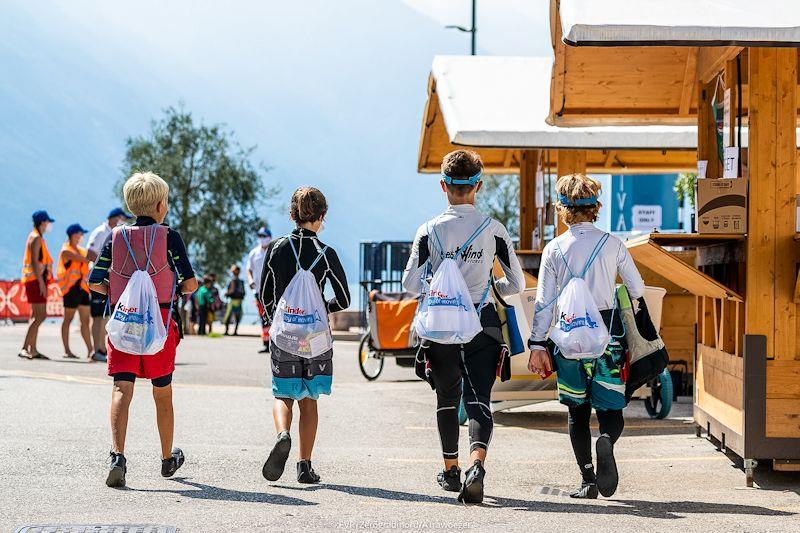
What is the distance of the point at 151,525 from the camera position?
570 centimetres

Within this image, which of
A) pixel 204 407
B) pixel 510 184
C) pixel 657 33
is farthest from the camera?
pixel 510 184

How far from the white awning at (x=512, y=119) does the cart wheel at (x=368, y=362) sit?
3213 millimetres

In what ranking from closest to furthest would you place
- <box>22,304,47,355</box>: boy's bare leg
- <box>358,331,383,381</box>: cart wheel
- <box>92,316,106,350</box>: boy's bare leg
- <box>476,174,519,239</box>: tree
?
<box>358,331,383,381</box>: cart wheel
<box>22,304,47,355</box>: boy's bare leg
<box>92,316,106,350</box>: boy's bare leg
<box>476,174,519,239</box>: tree

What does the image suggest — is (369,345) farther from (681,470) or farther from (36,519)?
(36,519)

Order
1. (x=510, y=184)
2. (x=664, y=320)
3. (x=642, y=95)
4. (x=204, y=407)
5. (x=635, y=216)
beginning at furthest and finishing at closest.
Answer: (x=510, y=184) < (x=635, y=216) < (x=664, y=320) < (x=204, y=407) < (x=642, y=95)

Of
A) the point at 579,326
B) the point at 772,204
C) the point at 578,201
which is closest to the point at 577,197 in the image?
the point at 578,201

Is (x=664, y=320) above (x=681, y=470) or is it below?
above

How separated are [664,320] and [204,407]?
15.6ft

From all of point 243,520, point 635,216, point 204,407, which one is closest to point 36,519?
point 243,520

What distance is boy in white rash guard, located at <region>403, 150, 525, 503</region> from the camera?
6750 millimetres

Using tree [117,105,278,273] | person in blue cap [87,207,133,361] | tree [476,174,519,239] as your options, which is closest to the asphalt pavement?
person in blue cap [87,207,133,361]

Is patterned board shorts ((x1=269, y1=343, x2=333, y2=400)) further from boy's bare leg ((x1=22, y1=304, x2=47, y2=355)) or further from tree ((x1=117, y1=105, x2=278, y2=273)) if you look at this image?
tree ((x1=117, y1=105, x2=278, y2=273))

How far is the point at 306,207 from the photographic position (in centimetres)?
722

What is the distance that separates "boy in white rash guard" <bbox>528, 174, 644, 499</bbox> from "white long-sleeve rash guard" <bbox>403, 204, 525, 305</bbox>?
A: 7.7 inches
